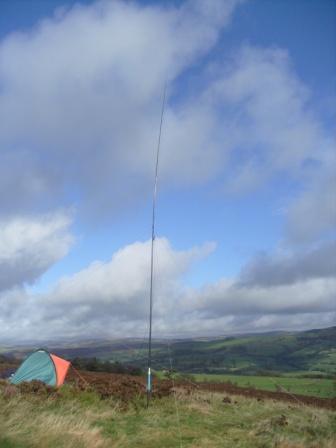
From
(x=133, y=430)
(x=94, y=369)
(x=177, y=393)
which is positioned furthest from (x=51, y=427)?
(x=94, y=369)

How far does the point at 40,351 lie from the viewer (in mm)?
19719

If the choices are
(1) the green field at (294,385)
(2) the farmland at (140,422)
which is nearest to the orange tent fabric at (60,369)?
(2) the farmland at (140,422)

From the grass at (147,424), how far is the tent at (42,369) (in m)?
2.70

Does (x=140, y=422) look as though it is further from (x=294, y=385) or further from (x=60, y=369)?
(x=294, y=385)

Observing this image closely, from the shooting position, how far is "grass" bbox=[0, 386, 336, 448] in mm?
9906

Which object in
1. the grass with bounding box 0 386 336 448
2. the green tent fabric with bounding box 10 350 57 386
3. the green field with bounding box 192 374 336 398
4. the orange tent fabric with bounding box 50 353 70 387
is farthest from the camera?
the green field with bounding box 192 374 336 398

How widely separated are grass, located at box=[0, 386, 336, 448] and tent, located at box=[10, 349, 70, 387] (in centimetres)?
270

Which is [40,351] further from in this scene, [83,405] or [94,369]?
[94,369]

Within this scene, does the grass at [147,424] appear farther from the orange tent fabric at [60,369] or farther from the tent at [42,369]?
the tent at [42,369]

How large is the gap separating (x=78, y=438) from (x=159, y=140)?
11887mm

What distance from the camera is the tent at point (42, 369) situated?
1888 cm

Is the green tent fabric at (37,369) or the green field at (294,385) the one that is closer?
the green tent fabric at (37,369)

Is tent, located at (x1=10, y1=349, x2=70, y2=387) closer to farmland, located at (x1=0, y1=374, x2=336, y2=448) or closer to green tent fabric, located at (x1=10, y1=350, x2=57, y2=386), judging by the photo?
green tent fabric, located at (x1=10, y1=350, x2=57, y2=386)

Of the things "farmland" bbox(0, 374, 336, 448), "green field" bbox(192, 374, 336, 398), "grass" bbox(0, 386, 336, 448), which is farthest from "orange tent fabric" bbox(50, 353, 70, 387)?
"green field" bbox(192, 374, 336, 398)
